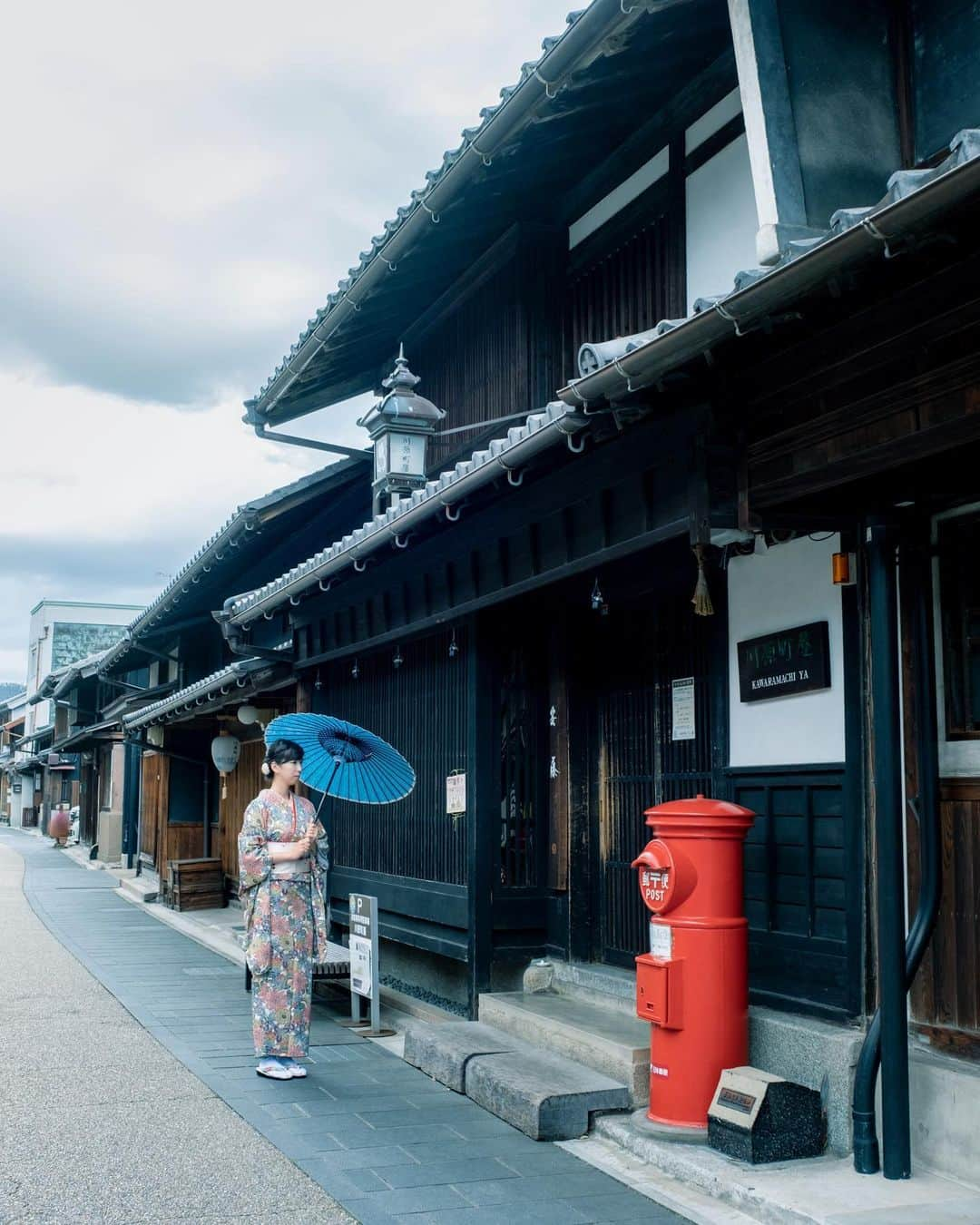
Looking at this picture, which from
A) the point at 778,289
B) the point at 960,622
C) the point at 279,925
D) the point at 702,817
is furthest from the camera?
the point at 279,925

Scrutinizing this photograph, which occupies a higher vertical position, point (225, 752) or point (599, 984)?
point (225, 752)

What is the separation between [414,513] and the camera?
28.2 ft

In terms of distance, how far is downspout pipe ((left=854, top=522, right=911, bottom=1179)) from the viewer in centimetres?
538

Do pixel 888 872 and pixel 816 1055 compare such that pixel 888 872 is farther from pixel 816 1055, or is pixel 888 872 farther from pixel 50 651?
pixel 50 651

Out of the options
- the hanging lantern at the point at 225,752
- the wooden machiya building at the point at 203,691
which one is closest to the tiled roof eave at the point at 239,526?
the wooden machiya building at the point at 203,691

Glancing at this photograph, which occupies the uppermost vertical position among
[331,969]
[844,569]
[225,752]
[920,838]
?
[844,569]

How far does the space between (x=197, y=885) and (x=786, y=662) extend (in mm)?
14777

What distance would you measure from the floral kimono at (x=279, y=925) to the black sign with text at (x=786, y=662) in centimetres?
310

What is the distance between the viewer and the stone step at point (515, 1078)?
6695 millimetres

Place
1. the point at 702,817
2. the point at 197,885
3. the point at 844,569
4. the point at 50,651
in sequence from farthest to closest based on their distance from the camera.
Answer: the point at 50,651, the point at 197,885, the point at 702,817, the point at 844,569

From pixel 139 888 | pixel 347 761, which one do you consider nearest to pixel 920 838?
pixel 347 761

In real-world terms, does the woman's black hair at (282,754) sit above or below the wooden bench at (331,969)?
above

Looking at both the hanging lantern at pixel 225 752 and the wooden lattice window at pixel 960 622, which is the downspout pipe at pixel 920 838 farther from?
the hanging lantern at pixel 225 752

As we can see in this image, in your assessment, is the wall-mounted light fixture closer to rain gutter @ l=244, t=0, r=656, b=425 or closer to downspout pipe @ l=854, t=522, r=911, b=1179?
downspout pipe @ l=854, t=522, r=911, b=1179
